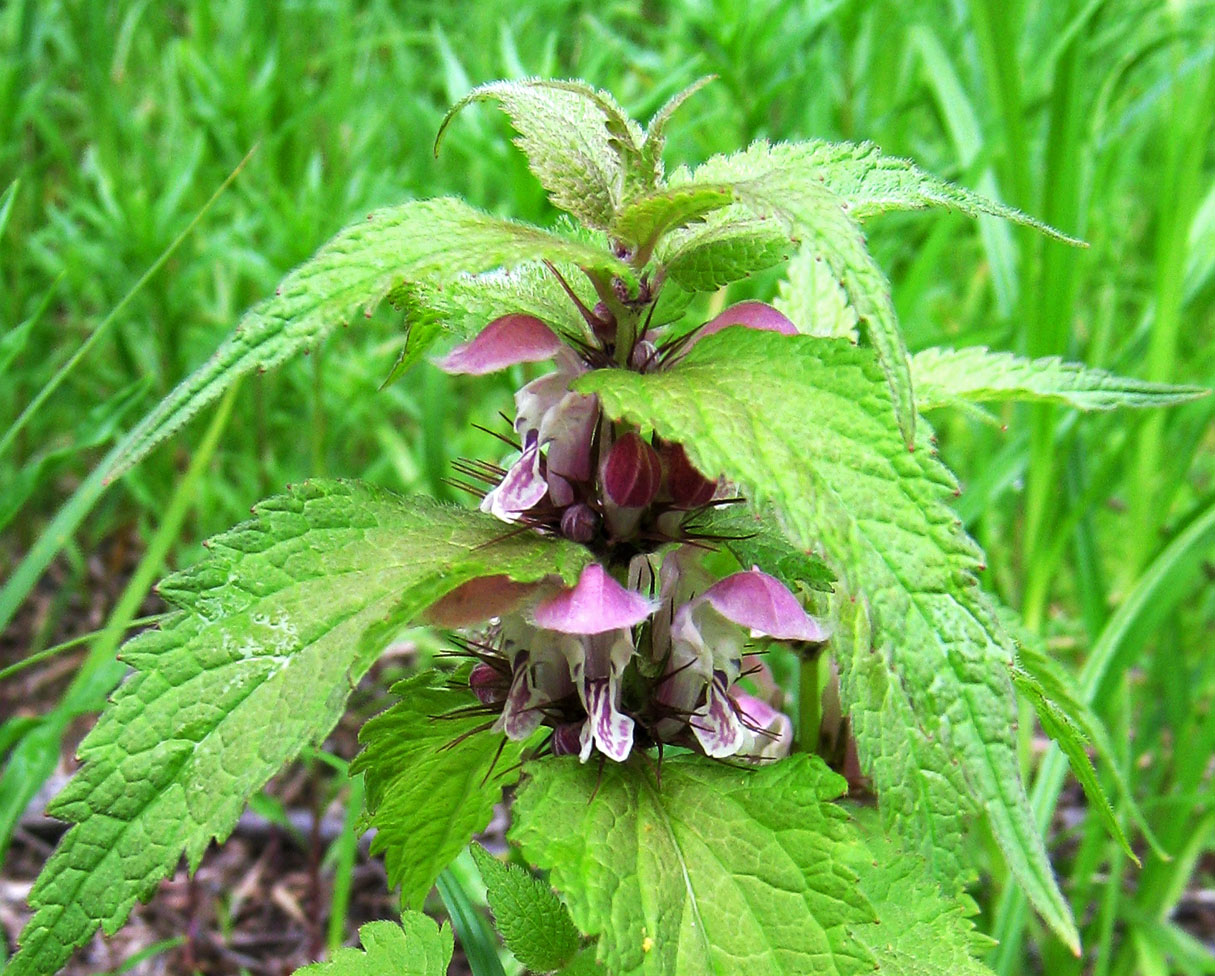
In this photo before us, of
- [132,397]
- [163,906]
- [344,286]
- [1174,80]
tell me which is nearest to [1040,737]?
[1174,80]

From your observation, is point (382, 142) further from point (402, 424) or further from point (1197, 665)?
point (1197, 665)

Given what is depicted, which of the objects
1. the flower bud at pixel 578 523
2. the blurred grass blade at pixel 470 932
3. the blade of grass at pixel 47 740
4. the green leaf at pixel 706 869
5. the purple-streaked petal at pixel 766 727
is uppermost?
the flower bud at pixel 578 523

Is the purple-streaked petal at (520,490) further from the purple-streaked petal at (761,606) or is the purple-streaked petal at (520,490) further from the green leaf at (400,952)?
the green leaf at (400,952)

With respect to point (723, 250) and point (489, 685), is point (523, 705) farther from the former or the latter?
point (723, 250)

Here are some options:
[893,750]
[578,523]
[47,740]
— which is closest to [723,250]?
[578,523]

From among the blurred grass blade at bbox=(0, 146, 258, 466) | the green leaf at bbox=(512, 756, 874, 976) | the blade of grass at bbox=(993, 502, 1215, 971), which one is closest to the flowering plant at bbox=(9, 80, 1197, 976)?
Result: the green leaf at bbox=(512, 756, 874, 976)

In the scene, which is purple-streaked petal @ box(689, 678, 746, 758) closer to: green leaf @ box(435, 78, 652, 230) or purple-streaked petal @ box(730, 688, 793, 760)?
purple-streaked petal @ box(730, 688, 793, 760)

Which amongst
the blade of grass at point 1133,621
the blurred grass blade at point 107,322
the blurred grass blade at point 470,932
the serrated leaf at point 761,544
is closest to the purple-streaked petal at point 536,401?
the serrated leaf at point 761,544
